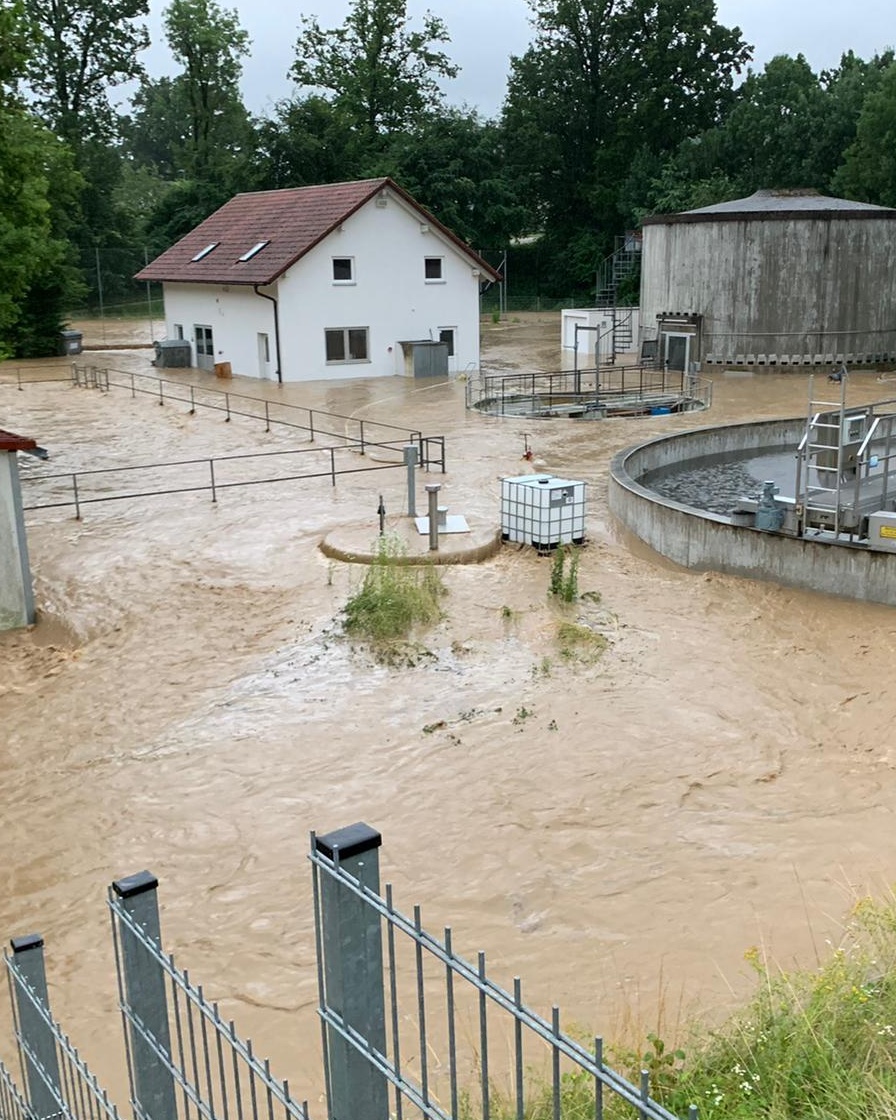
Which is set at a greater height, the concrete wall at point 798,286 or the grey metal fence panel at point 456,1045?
the concrete wall at point 798,286

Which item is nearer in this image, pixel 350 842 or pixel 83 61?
pixel 350 842

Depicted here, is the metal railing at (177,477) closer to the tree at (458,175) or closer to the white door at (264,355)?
the white door at (264,355)

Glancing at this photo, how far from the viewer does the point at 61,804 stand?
1100cm

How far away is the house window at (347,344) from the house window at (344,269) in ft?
5.06

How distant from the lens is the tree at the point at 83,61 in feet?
215

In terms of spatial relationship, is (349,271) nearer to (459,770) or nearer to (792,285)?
(792,285)

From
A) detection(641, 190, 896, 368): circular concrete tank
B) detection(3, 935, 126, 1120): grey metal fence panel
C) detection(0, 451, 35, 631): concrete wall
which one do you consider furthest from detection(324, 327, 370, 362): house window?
detection(3, 935, 126, 1120): grey metal fence panel

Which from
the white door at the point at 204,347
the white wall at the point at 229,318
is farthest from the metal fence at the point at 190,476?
the white door at the point at 204,347

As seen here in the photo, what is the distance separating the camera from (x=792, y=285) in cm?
3975

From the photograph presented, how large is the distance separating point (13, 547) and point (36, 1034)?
11885mm

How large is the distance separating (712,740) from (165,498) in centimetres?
1328

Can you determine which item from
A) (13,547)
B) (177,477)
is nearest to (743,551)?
(13,547)

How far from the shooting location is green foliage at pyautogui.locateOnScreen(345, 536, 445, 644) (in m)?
14.8

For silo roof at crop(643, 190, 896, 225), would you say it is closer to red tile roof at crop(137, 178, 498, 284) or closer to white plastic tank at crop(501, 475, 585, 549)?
red tile roof at crop(137, 178, 498, 284)
